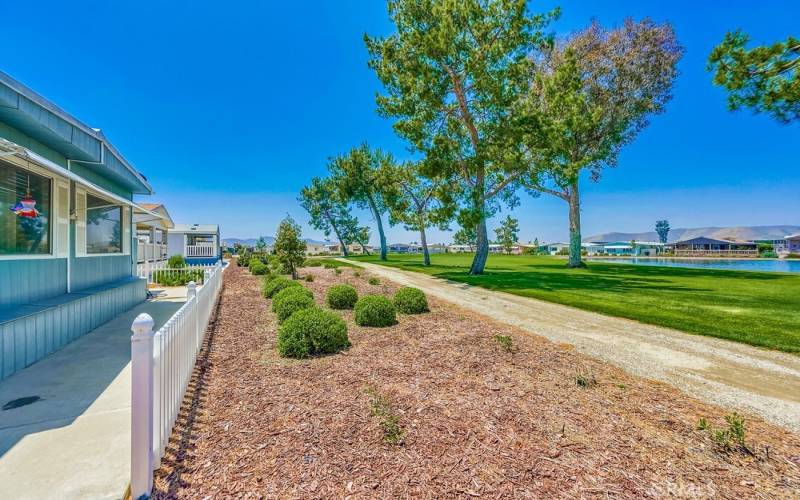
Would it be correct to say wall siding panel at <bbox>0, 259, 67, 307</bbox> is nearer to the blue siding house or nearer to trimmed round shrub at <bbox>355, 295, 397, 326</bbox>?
the blue siding house

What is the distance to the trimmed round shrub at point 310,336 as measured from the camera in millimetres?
4926

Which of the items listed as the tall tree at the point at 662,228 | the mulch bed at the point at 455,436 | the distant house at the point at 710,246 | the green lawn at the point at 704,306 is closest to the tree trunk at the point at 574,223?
the green lawn at the point at 704,306

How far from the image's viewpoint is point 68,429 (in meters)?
2.91

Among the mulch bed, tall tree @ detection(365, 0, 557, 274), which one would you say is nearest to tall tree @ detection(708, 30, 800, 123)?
the mulch bed

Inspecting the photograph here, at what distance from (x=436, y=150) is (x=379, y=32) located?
6.64 metres

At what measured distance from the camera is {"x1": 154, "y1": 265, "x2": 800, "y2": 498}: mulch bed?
226 cm

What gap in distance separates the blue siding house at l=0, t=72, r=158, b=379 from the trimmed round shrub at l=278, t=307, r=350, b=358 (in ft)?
10.2

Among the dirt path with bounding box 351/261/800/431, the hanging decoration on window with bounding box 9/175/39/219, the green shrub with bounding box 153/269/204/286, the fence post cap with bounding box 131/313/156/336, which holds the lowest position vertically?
the dirt path with bounding box 351/261/800/431

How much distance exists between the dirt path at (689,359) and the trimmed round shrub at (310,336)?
12.3 ft

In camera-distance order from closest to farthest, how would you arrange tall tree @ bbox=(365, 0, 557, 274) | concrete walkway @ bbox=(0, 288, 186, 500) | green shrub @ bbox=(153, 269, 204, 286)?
concrete walkway @ bbox=(0, 288, 186, 500)
green shrub @ bbox=(153, 269, 204, 286)
tall tree @ bbox=(365, 0, 557, 274)

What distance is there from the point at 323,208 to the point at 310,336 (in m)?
43.5

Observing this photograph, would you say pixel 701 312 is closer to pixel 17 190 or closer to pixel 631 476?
pixel 631 476

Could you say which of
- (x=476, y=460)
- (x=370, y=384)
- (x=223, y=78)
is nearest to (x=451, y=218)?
(x=223, y=78)

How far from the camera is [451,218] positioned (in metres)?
17.2
